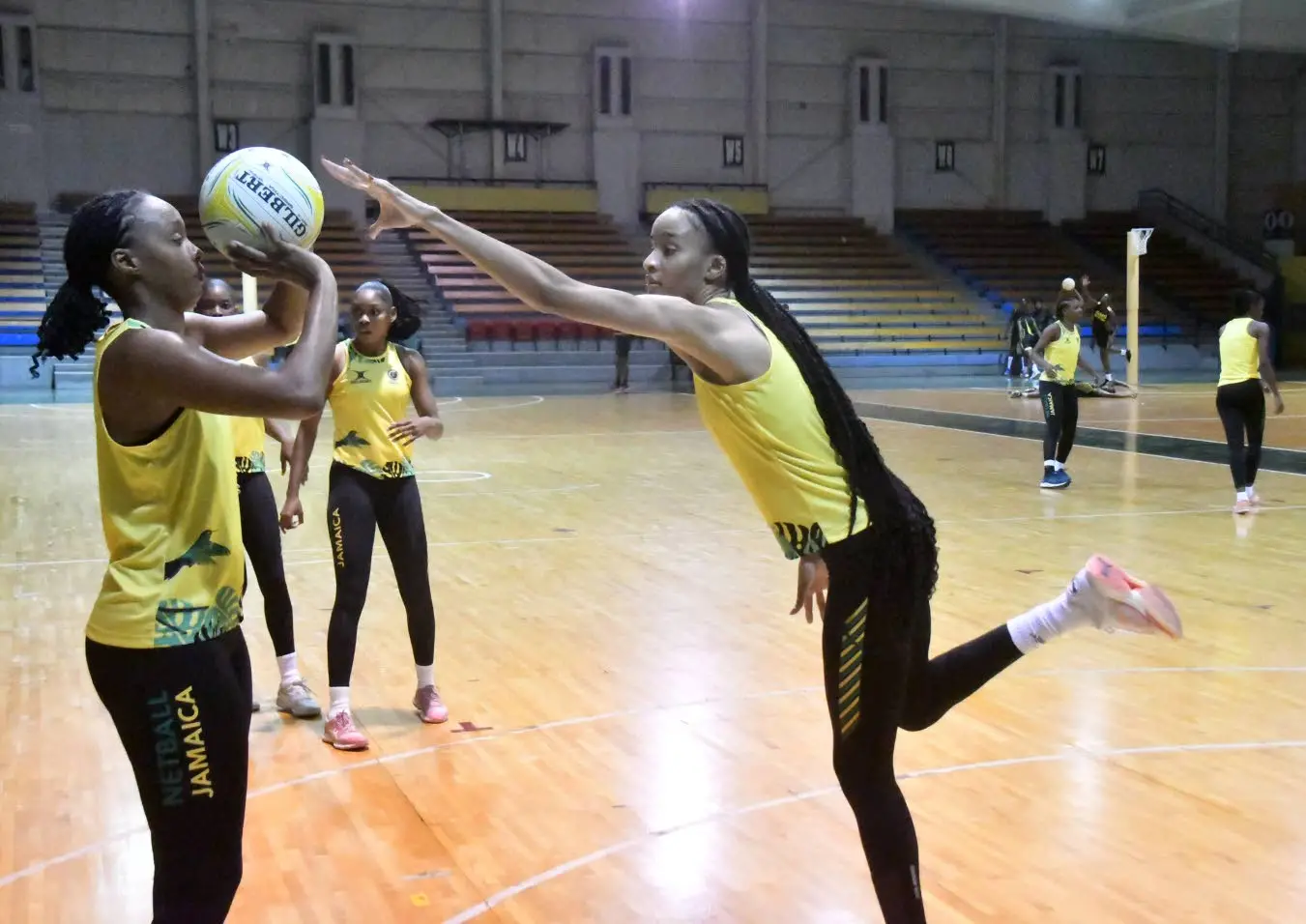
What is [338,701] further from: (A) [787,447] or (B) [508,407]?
(B) [508,407]

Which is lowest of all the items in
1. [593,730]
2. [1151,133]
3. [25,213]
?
[593,730]

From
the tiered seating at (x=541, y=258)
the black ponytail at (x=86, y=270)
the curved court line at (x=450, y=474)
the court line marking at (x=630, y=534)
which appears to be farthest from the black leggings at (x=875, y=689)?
the tiered seating at (x=541, y=258)

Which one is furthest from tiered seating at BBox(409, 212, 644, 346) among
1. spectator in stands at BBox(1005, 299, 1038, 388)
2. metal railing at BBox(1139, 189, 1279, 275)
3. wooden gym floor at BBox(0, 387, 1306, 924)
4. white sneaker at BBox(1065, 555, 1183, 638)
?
white sneaker at BBox(1065, 555, 1183, 638)

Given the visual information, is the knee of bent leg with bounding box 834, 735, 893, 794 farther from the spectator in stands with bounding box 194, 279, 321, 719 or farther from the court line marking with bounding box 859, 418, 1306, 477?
the court line marking with bounding box 859, 418, 1306, 477

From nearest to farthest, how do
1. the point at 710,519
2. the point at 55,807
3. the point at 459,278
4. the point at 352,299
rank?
the point at 55,807
the point at 352,299
the point at 710,519
the point at 459,278

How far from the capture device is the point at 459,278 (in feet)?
86.4

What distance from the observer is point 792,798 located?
4.14 m

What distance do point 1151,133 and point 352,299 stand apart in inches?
1170

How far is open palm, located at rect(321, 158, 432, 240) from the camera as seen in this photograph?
8.98 feet

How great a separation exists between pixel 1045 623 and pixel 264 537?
299cm

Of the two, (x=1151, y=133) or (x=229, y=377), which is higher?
(x=1151, y=133)

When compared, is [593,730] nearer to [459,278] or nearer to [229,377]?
[229,377]

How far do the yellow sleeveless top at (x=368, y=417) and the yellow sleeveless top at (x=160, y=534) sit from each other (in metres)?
2.52

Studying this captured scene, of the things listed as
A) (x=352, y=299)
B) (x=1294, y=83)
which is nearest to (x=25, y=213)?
(x=352, y=299)
